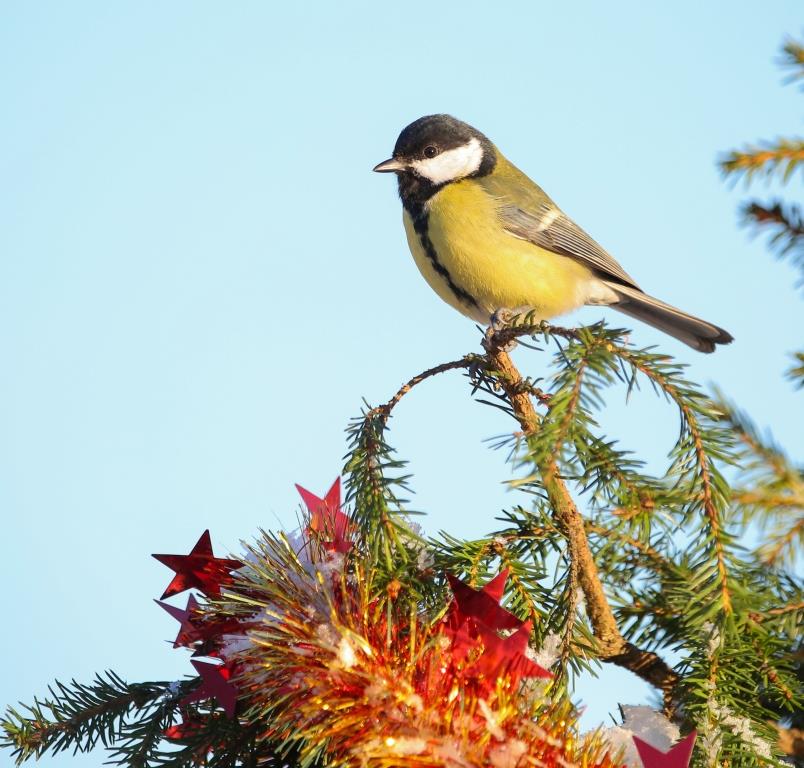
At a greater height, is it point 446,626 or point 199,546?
point 199,546

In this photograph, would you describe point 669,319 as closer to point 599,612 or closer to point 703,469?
point 599,612

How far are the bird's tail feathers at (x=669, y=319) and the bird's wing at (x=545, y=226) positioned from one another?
4 centimetres

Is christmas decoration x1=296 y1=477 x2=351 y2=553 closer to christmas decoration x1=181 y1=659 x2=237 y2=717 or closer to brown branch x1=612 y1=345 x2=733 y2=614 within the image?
christmas decoration x1=181 y1=659 x2=237 y2=717

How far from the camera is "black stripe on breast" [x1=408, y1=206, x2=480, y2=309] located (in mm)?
2451

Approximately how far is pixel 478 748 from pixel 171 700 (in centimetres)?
56

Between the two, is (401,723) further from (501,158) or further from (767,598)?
(501,158)

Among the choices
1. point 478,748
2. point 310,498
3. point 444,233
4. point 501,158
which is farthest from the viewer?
point 501,158

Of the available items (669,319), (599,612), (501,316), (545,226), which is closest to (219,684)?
(599,612)

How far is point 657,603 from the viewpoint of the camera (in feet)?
4.03

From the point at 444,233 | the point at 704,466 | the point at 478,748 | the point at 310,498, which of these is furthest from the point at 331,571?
the point at 444,233

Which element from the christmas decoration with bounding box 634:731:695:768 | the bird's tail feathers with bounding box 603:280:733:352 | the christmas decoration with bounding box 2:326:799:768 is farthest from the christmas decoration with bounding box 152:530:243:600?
the bird's tail feathers with bounding box 603:280:733:352

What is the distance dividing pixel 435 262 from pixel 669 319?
2.84ft

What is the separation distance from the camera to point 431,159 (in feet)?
9.14

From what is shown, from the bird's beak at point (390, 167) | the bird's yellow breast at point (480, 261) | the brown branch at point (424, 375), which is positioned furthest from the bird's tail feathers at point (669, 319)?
the brown branch at point (424, 375)
